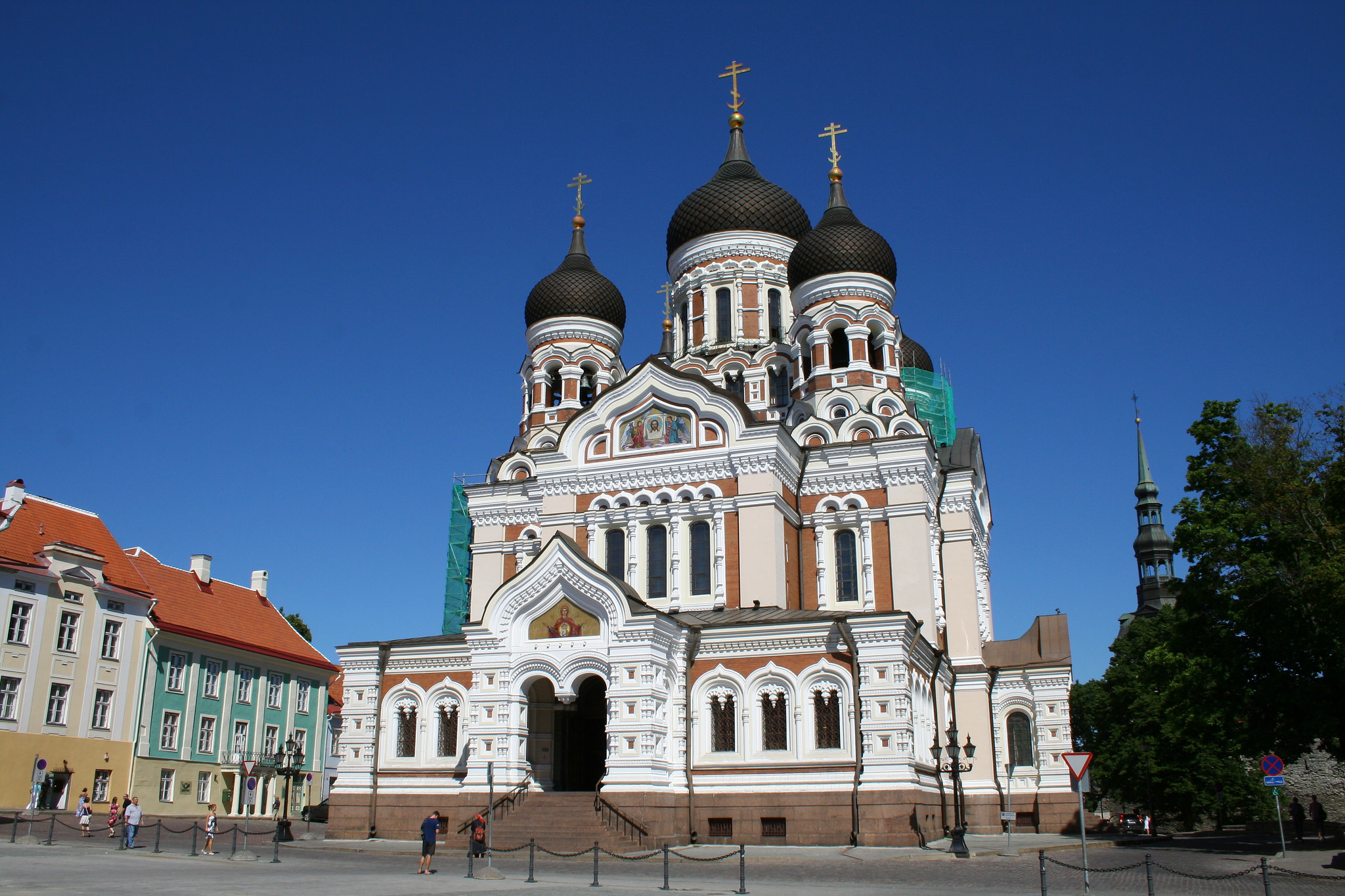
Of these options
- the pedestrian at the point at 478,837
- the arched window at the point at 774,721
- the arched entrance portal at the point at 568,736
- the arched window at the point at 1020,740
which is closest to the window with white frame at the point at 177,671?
the arched entrance portal at the point at 568,736

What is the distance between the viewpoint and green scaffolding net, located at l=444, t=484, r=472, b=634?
43844mm

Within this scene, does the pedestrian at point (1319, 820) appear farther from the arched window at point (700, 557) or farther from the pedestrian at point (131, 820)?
the pedestrian at point (131, 820)

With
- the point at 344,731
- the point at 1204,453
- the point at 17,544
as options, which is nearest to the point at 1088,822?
the point at 1204,453

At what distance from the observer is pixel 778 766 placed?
2348 centimetres

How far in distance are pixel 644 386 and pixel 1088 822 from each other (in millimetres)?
20004

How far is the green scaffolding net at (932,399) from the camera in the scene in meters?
43.1

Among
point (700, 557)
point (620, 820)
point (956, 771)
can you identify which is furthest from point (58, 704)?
point (956, 771)

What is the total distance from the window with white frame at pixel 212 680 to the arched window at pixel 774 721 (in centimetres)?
2074

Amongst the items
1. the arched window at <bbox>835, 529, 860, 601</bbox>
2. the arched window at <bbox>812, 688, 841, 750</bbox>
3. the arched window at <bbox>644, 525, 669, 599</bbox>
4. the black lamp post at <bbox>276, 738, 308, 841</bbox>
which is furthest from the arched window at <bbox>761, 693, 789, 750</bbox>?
the black lamp post at <bbox>276, 738, 308, 841</bbox>

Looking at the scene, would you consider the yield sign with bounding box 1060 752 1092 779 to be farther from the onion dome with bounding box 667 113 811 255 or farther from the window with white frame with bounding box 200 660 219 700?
the window with white frame with bounding box 200 660 219 700

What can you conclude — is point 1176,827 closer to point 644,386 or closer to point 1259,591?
point 1259,591

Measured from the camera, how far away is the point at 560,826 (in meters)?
22.1

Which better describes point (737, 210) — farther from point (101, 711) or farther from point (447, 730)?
point (101, 711)

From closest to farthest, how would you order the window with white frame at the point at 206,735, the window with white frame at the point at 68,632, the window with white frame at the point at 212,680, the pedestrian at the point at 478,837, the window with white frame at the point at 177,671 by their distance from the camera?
1. the pedestrian at the point at 478,837
2. the window with white frame at the point at 68,632
3. the window with white frame at the point at 177,671
4. the window with white frame at the point at 206,735
5. the window with white frame at the point at 212,680
